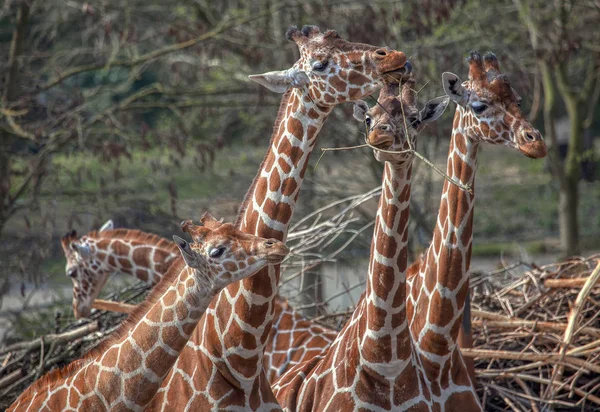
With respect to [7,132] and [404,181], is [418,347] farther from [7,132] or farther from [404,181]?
[7,132]

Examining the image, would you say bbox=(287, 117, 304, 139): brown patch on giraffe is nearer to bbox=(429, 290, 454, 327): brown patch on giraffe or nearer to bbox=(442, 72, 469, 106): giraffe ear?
bbox=(442, 72, 469, 106): giraffe ear

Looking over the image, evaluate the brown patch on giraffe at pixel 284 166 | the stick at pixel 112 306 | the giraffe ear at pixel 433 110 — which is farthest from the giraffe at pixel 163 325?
the stick at pixel 112 306

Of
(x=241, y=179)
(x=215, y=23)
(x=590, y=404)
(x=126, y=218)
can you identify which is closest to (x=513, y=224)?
(x=241, y=179)

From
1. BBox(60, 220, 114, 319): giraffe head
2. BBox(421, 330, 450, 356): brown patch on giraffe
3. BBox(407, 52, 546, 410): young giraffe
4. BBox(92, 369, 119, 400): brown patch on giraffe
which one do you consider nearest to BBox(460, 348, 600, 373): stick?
BBox(407, 52, 546, 410): young giraffe

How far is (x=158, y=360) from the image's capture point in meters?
3.73

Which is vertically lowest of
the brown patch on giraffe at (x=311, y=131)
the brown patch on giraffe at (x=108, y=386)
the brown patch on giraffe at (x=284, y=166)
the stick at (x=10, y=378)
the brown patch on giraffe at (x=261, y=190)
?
the stick at (x=10, y=378)

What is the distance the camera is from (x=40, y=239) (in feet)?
26.6

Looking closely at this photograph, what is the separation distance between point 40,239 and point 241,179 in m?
2.79

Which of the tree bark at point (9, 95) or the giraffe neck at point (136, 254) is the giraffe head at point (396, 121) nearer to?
the giraffe neck at point (136, 254)

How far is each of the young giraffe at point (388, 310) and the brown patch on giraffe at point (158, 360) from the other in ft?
2.99

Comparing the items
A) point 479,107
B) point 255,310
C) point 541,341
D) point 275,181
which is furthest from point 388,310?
point 541,341

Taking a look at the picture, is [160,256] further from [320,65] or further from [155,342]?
[320,65]

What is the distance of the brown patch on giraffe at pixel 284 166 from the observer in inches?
159

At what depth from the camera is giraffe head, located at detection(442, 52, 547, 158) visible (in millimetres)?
4141
